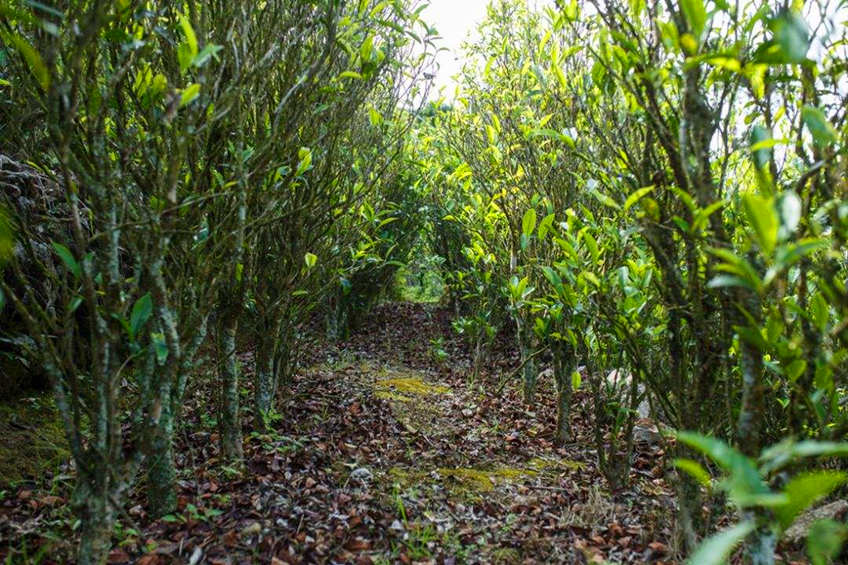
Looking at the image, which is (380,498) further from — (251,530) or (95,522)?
(95,522)

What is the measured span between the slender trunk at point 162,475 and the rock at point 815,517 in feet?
8.43

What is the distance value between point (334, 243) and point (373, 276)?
158 inches

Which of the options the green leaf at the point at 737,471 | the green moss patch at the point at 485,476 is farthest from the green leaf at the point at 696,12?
the green moss patch at the point at 485,476

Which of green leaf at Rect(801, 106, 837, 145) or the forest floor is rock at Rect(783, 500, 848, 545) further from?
green leaf at Rect(801, 106, 837, 145)

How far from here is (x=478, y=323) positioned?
19.7ft

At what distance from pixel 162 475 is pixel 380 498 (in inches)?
40.8

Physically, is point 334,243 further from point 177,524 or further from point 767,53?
point 767,53

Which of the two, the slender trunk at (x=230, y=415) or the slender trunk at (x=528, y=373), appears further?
the slender trunk at (x=528, y=373)

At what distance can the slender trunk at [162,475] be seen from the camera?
225cm

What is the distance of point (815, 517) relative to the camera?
246 centimetres

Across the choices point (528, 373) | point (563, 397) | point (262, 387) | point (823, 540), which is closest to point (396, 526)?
point (262, 387)

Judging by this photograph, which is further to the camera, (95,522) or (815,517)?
(815,517)

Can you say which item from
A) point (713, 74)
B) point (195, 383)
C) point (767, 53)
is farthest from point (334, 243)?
point (767, 53)

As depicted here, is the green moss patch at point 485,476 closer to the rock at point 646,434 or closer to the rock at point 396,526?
the rock at point 396,526
